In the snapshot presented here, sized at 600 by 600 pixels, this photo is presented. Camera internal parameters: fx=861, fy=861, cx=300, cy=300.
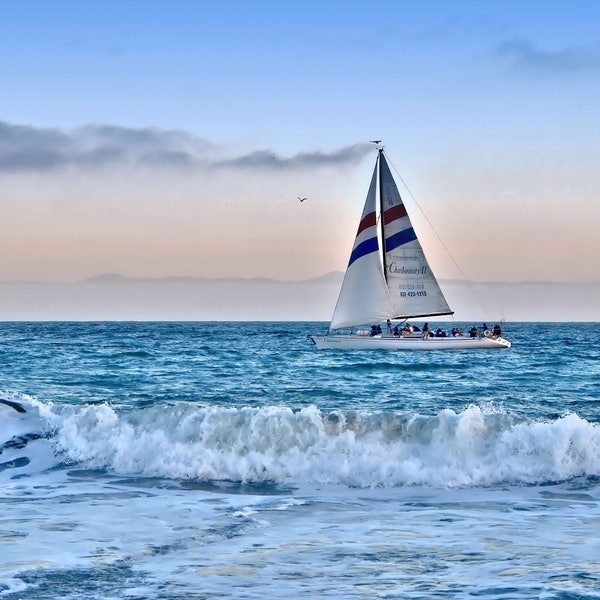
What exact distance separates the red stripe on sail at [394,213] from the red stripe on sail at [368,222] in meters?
1.52

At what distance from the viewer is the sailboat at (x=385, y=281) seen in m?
71.8

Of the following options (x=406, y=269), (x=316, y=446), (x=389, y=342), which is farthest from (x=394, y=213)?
(x=316, y=446)

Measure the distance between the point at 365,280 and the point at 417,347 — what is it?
7381 millimetres

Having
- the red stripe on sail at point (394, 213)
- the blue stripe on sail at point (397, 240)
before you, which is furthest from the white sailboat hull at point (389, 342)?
the red stripe on sail at point (394, 213)

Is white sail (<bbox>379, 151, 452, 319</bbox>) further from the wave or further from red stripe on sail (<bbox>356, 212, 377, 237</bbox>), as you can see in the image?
the wave

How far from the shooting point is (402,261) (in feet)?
241

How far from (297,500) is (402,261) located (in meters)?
57.8

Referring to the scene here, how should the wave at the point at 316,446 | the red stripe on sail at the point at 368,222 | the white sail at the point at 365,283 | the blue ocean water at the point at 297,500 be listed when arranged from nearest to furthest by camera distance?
the blue ocean water at the point at 297,500
the wave at the point at 316,446
the red stripe on sail at the point at 368,222
the white sail at the point at 365,283

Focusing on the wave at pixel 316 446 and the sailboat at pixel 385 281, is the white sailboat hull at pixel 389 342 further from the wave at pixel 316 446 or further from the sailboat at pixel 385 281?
the wave at pixel 316 446

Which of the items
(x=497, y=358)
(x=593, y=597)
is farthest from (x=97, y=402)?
(x=497, y=358)

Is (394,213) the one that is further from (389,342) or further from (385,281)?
(389,342)

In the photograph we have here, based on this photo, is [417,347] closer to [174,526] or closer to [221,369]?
[221,369]

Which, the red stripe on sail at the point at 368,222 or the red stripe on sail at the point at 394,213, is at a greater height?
the red stripe on sail at the point at 394,213

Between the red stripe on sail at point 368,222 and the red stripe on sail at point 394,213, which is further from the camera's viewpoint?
the red stripe on sail at point 394,213
